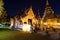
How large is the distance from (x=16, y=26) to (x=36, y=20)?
177 inches

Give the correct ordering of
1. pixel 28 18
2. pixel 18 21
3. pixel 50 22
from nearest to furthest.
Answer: pixel 28 18 < pixel 18 21 < pixel 50 22

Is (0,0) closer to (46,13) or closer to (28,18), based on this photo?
(28,18)

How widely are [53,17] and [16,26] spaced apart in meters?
10.5

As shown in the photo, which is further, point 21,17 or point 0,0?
point 21,17

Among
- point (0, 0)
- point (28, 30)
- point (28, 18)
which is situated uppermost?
point (0, 0)

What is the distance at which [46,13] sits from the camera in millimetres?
41375

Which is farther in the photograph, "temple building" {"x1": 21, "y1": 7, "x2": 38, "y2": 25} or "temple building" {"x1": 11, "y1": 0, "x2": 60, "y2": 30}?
"temple building" {"x1": 21, "y1": 7, "x2": 38, "y2": 25}

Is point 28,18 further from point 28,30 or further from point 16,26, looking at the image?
point 28,30

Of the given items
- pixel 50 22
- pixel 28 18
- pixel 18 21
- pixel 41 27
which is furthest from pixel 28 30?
pixel 50 22

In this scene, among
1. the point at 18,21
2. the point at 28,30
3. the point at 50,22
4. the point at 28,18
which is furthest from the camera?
the point at 50,22

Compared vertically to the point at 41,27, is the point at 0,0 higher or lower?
higher

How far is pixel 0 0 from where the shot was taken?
98.6ft

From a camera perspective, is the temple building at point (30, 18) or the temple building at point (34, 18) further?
the temple building at point (30, 18)

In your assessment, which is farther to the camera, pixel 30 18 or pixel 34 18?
pixel 34 18
